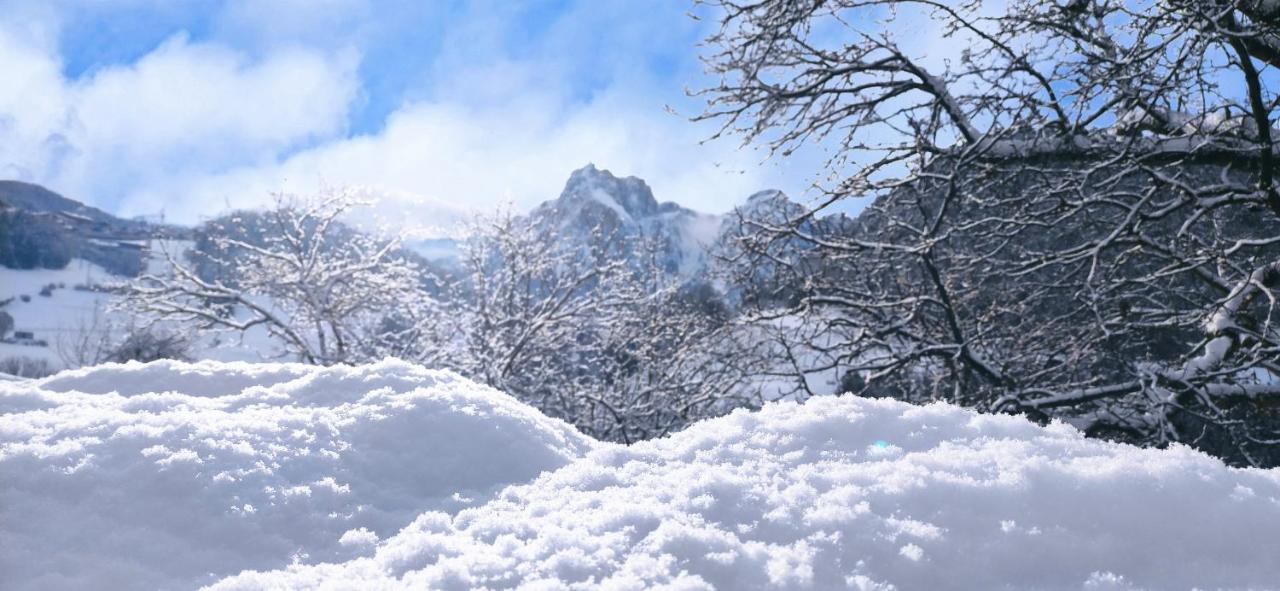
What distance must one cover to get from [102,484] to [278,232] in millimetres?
16859

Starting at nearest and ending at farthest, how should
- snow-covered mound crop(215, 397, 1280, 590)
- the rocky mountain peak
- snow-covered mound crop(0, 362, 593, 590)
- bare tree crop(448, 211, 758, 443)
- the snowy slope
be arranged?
snow-covered mound crop(215, 397, 1280, 590)
snow-covered mound crop(0, 362, 593, 590)
bare tree crop(448, 211, 758, 443)
the snowy slope
the rocky mountain peak

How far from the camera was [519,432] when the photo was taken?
2.90m

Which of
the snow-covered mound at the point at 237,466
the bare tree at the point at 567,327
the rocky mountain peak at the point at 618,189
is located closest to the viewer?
the snow-covered mound at the point at 237,466

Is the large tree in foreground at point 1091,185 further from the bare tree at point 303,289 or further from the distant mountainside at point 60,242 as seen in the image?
the distant mountainside at point 60,242

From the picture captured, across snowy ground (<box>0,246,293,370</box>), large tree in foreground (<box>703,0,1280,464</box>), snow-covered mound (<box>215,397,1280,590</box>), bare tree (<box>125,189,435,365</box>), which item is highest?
snowy ground (<box>0,246,293,370</box>)

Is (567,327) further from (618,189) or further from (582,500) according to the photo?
(618,189)

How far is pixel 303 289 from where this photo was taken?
1620cm

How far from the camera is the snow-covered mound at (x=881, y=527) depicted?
5.02 feet

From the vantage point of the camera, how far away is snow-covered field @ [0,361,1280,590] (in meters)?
1.57

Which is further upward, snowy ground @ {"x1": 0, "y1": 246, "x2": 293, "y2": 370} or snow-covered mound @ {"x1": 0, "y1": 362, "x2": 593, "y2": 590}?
snowy ground @ {"x1": 0, "y1": 246, "x2": 293, "y2": 370}

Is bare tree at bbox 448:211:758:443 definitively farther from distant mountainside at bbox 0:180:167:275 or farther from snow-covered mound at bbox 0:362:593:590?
distant mountainside at bbox 0:180:167:275

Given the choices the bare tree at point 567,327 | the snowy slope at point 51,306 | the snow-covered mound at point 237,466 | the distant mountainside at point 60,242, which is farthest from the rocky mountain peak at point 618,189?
the snow-covered mound at point 237,466

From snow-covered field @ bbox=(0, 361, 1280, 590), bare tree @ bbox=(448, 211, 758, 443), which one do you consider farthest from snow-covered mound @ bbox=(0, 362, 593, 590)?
bare tree @ bbox=(448, 211, 758, 443)

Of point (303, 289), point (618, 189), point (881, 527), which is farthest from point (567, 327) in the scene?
point (618, 189)
